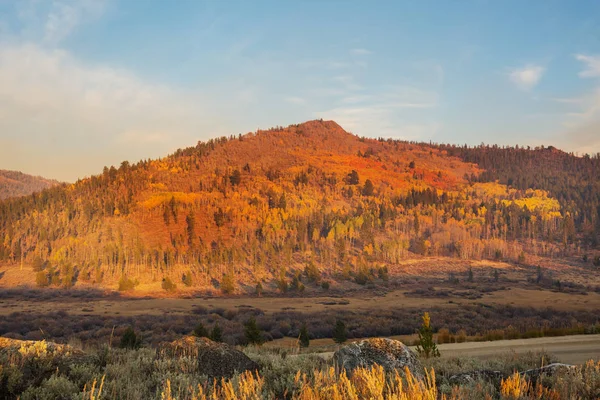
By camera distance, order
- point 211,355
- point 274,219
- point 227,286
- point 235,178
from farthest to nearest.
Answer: point 235,178
point 274,219
point 227,286
point 211,355

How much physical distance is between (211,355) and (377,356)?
3.59 meters

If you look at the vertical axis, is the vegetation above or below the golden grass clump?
below

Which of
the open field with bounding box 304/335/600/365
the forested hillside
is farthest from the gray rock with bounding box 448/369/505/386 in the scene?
the forested hillside

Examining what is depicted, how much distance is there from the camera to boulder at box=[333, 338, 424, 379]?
8.91 meters

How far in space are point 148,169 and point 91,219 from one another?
3332 centimetres

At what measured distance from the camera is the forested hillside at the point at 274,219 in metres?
87.9

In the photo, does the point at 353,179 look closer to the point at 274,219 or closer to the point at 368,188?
the point at 368,188

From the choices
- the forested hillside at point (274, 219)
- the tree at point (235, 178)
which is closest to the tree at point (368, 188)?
the forested hillside at point (274, 219)

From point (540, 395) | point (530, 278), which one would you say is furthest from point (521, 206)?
point (540, 395)

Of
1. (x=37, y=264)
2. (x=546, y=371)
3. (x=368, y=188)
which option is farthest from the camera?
(x=368, y=188)

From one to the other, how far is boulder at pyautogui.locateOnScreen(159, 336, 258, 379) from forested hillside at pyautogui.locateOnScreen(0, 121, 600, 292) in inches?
2513

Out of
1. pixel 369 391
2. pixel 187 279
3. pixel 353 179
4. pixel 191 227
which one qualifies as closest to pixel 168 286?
pixel 187 279

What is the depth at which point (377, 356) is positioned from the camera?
912 centimetres

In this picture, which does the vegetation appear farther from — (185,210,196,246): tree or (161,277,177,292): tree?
(185,210,196,246): tree
